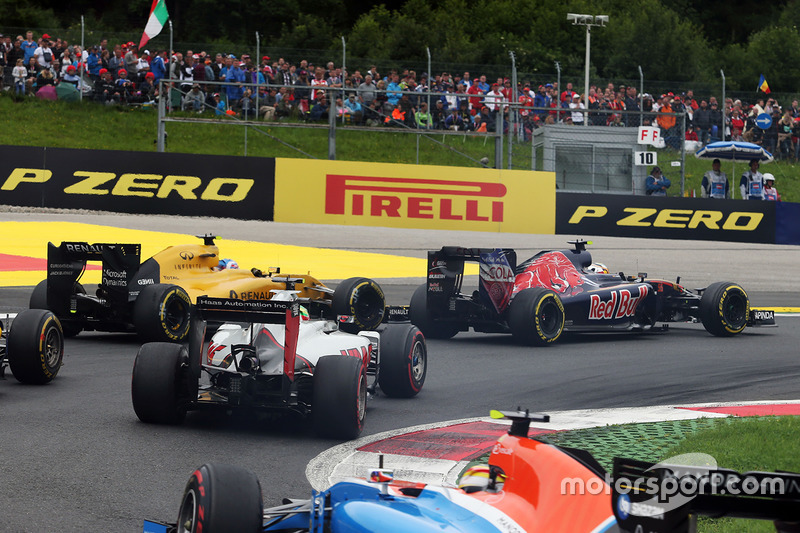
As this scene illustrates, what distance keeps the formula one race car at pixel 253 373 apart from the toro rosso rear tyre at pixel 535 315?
4687 millimetres

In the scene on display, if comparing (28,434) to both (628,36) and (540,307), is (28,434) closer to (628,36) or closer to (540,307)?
(540,307)

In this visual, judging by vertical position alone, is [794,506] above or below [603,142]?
below

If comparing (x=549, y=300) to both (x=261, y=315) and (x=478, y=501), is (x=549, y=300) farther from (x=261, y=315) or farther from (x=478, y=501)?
(x=478, y=501)

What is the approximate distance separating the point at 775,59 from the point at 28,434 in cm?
5264

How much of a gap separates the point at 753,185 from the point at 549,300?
13920mm

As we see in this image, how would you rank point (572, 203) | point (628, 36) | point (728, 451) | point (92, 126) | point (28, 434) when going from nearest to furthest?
point (728, 451), point (28, 434), point (572, 203), point (92, 126), point (628, 36)

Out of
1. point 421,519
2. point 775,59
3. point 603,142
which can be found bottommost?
point 421,519

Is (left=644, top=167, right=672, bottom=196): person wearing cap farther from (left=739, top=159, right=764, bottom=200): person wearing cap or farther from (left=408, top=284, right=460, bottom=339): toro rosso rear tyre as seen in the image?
(left=408, top=284, right=460, bottom=339): toro rosso rear tyre

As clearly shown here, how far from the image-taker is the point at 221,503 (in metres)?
4.22

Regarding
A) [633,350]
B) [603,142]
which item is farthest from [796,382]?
[603,142]

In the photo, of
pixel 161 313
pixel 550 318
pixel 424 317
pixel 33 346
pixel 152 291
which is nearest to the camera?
pixel 33 346

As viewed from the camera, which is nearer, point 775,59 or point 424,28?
point 424,28

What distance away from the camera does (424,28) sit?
48781 millimetres

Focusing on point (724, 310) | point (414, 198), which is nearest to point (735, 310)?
point (724, 310)
